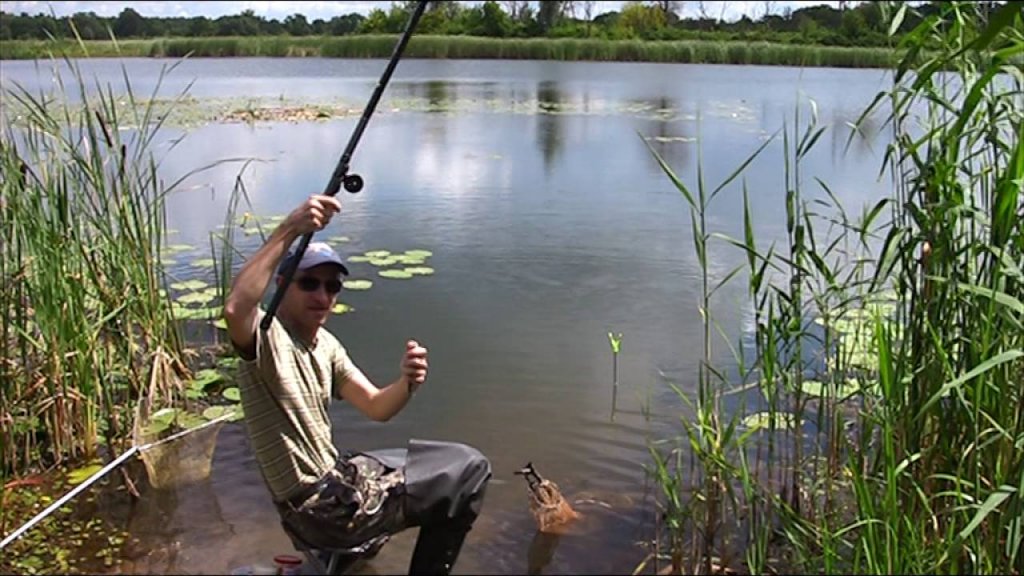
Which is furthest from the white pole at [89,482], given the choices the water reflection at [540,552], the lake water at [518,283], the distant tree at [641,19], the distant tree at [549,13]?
the distant tree at [549,13]

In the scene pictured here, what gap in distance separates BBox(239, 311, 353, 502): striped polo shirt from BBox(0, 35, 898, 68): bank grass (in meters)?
23.2

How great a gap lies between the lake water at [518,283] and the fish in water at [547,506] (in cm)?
6

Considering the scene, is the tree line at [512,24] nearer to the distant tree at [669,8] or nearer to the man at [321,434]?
the distant tree at [669,8]

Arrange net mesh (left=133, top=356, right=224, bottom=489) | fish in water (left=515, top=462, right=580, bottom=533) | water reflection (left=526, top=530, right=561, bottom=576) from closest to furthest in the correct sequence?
water reflection (left=526, top=530, right=561, bottom=576) < fish in water (left=515, top=462, right=580, bottom=533) < net mesh (left=133, top=356, right=224, bottom=489)

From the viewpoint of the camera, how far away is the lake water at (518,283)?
3127 millimetres

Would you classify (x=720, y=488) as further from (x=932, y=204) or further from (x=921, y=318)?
(x=932, y=204)

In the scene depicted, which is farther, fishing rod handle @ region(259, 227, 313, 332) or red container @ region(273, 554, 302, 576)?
red container @ region(273, 554, 302, 576)

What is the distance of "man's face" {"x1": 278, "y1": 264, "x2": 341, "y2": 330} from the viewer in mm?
2221

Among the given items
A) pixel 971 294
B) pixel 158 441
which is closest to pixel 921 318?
pixel 971 294

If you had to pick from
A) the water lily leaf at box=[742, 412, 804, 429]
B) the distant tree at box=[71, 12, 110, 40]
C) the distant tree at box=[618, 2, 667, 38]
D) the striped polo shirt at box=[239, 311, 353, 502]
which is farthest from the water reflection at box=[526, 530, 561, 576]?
the distant tree at box=[618, 2, 667, 38]

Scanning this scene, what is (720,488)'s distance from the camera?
8.72 ft

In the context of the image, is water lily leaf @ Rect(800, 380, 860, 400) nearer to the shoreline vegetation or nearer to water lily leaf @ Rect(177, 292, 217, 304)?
the shoreline vegetation

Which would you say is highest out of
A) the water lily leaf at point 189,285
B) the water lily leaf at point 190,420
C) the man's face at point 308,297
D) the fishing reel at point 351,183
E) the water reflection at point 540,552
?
the fishing reel at point 351,183

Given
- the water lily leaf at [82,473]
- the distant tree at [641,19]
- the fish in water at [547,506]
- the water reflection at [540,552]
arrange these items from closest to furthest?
the water reflection at [540,552] → the fish in water at [547,506] → the water lily leaf at [82,473] → the distant tree at [641,19]
